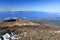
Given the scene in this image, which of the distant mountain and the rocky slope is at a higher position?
the distant mountain

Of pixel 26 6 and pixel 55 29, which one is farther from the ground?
pixel 26 6

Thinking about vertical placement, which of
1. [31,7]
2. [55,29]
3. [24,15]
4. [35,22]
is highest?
[31,7]

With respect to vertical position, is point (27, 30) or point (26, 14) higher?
point (26, 14)

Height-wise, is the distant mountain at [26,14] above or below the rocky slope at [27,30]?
above

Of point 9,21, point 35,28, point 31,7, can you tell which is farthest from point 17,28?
point 31,7

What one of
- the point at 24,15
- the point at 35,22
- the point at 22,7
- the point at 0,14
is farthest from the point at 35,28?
the point at 0,14

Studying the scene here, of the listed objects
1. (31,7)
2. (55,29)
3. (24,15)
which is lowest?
(55,29)

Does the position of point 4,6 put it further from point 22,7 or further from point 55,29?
point 55,29

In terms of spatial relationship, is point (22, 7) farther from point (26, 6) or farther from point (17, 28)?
point (17, 28)

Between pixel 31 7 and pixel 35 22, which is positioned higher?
pixel 31 7
